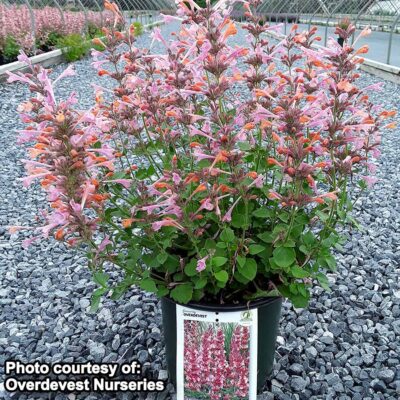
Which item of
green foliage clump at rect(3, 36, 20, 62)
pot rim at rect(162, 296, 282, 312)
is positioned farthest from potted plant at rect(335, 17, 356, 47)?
green foliage clump at rect(3, 36, 20, 62)

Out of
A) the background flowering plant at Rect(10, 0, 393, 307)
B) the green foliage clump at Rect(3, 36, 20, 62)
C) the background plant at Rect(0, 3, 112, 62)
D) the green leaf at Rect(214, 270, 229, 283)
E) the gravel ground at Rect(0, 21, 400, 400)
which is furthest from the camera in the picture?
the background plant at Rect(0, 3, 112, 62)

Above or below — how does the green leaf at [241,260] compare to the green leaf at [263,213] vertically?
below

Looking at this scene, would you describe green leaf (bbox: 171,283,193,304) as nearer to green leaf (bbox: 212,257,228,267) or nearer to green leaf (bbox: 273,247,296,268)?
green leaf (bbox: 212,257,228,267)

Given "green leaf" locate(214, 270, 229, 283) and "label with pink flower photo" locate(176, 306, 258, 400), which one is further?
"label with pink flower photo" locate(176, 306, 258, 400)

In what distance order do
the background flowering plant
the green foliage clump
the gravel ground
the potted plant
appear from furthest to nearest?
the green foliage clump → the gravel ground → the potted plant → the background flowering plant

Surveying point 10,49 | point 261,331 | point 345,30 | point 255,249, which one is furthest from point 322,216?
point 10,49

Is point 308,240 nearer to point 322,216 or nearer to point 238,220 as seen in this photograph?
point 322,216

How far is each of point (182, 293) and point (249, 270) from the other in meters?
0.22

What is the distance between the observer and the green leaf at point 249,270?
1440 millimetres

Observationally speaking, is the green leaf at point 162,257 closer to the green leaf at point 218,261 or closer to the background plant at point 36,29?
the green leaf at point 218,261

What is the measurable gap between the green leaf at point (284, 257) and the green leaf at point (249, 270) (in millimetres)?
85

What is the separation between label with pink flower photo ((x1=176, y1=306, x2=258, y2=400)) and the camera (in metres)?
1.52

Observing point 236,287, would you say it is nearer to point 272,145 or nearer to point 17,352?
point 272,145

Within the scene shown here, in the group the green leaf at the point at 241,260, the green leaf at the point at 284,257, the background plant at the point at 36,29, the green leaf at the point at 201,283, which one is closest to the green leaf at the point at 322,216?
the green leaf at the point at 284,257
